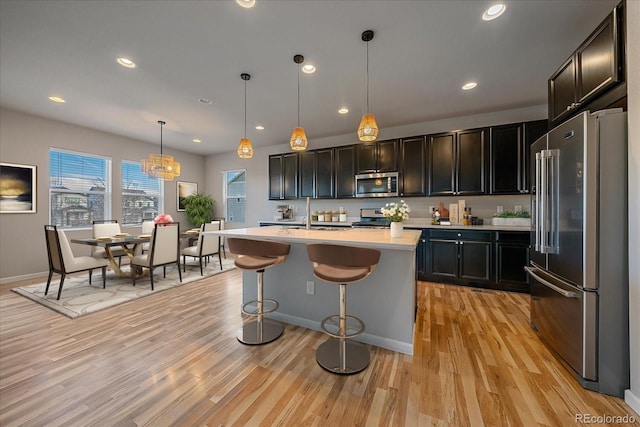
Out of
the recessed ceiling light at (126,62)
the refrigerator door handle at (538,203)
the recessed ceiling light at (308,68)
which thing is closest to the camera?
the refrigerator door handle at (538,203)

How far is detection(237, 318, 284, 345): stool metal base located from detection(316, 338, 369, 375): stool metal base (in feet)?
1.59

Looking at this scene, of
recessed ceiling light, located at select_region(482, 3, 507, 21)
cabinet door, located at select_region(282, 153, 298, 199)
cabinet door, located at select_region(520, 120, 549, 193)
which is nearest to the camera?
recessed ceiling light, located at select_region(482, 3, 507, 21)

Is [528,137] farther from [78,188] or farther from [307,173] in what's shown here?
[78,188]

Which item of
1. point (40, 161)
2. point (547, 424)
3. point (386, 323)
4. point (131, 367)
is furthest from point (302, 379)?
point (40, 161)

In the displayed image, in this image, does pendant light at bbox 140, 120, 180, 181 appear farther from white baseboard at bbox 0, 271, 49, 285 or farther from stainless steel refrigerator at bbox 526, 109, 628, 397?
stainless steel refrigerator at bbox 526, 109, 628, 397

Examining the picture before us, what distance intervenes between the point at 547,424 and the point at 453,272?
2561 millimetres

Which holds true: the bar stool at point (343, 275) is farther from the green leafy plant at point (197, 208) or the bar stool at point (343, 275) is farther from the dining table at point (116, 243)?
the green leafy plant at point (197, 208)

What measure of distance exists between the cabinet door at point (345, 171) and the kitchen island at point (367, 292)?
2555 mm

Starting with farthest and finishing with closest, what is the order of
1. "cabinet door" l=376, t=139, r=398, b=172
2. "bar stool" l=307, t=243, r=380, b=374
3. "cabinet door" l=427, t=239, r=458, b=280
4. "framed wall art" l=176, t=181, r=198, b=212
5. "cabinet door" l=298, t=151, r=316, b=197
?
"framed wall art" l=176, t=181, r=198, b=212 → "cabinet door" l=298, t=151, r=316, b=197 → "cabinet door" l=376, t=139, r=398, b=172 → "cabinet door" l=427, t=239, r=458, b=280 → "bar stool" l=307, t=243, r=380, b=374

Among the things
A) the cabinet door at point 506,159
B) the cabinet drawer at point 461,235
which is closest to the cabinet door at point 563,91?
the cabinet door at point 506,159

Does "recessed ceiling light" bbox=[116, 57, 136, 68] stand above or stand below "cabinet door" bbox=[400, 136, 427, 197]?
above

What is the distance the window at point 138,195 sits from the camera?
5.40m

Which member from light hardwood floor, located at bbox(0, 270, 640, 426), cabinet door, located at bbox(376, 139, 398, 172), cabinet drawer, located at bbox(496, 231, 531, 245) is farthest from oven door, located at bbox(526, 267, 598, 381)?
cabinet door, located at bbox(376, 139, 398, 172)

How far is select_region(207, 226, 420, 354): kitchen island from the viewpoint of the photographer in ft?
6.63
